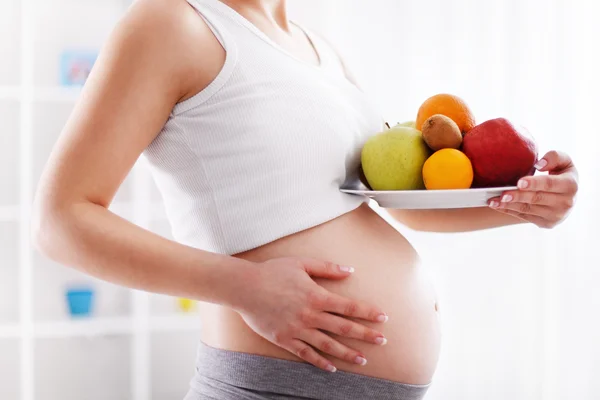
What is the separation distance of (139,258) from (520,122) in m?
1.79

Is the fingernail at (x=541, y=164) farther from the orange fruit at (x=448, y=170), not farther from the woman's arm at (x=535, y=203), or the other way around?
the orange fruit at (x=448, y=170)

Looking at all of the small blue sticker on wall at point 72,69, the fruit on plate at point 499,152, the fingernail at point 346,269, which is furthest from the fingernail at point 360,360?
the small blue sticker on wall at point 72,69

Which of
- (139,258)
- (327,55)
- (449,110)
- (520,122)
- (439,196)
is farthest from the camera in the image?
(520,122)

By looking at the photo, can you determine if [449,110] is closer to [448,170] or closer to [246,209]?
[448,170]

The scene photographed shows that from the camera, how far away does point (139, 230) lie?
33.7 inches

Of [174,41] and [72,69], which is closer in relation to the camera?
[174,41]

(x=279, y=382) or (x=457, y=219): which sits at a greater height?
(x=457, y=219)

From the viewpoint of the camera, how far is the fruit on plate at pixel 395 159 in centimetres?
102

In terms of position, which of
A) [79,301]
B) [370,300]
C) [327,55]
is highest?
[327,55]

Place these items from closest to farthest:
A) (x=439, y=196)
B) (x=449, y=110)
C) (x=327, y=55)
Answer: (x=439, y=196) < (x=449, y=110) < (x=327, y=55)

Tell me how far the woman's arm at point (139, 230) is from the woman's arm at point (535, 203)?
29 cm

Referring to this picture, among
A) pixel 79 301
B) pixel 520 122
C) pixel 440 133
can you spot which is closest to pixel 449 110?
pixel 440 133

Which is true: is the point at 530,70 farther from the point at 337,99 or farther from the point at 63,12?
the point at 63,12

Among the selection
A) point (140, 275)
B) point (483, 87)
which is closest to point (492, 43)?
point (483, 87)
